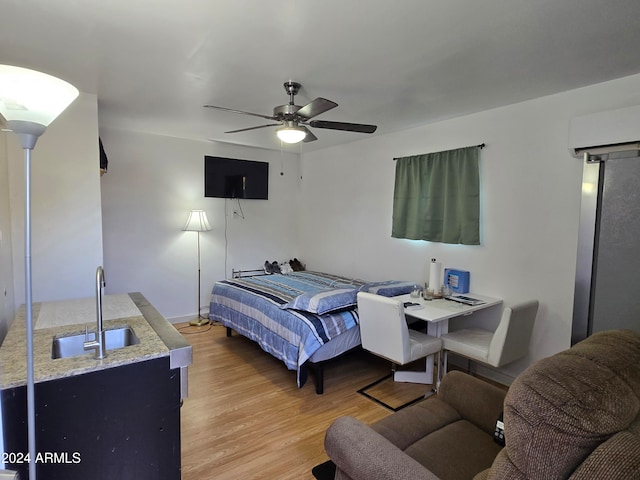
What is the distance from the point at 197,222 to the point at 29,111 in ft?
12.0

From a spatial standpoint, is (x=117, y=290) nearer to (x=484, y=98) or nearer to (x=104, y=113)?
(x=104, y=113)

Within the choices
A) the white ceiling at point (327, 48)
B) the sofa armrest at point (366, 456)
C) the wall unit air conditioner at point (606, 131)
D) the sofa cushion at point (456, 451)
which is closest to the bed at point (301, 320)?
the sofa cushion at point (456, 451)

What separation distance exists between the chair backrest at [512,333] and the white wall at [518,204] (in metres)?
0.27

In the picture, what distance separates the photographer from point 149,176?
4441mm

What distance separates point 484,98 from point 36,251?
3.85 metres

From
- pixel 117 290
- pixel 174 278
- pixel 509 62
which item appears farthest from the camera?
pixel 174 278

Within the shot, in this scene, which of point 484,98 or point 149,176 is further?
point 149,176

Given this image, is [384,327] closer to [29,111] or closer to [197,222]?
[29,111]

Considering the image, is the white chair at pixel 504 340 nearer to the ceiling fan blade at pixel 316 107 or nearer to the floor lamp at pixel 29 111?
the ceiling fan blade at pixel 316 107

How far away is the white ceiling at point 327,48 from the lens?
172cm

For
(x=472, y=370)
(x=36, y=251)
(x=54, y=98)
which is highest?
(x=54, y=98)

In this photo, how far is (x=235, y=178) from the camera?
16.6 ft

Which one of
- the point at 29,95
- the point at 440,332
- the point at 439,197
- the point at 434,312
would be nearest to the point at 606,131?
Result: the point at 439,197

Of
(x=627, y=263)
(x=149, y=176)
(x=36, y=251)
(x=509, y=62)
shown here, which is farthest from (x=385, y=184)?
(x=36, y=251)
